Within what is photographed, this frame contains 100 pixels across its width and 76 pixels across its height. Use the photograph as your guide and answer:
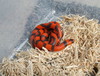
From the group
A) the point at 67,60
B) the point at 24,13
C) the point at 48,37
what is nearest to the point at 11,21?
the point at 24,13

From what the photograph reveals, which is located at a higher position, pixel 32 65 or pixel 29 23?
pixel 29 23

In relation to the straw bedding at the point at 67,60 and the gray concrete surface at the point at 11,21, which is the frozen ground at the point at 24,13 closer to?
the gray concrete surface at the point at 11,21

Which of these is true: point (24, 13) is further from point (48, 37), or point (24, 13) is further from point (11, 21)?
point (48, 37)

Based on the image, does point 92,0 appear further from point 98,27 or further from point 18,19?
point 18,19

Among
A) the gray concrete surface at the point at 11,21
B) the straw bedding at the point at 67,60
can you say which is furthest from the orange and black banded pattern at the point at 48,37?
the gray concrete surface at the point at 11,21

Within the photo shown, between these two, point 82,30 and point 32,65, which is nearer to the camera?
point 32,65

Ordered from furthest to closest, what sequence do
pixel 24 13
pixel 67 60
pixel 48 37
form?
pixel 48 37 → pixel 24 13 → pixel 67 60

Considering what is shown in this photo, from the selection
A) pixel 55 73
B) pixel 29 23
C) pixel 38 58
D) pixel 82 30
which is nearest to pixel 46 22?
pixel 29 23

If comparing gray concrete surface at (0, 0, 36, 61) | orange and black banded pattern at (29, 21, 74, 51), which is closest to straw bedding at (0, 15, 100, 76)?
orange and black banded pattern at (29, 21, 74, 51)
